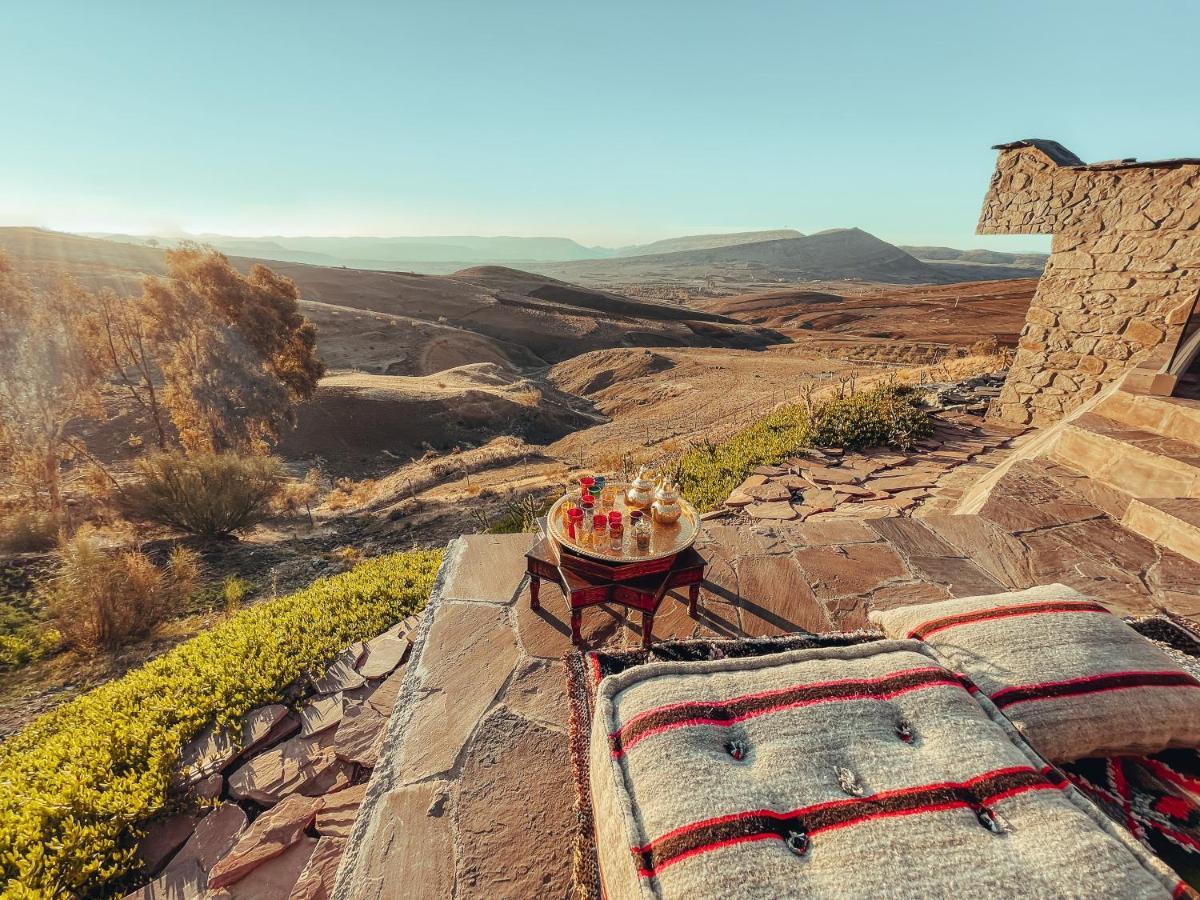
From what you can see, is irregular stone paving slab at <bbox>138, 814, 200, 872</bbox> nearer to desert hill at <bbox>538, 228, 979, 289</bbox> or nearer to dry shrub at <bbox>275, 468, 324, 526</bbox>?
dry shrub at <bbox>275, 468, 324, 526</bbox>

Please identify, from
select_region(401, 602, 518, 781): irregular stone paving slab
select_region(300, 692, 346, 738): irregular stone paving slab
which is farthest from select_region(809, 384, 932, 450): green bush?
select_region(300, 692, 346, 738): irregular stone paving slab

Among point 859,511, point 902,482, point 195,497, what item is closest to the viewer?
point 859,511

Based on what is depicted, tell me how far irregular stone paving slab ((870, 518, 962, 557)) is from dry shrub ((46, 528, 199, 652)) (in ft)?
23.4

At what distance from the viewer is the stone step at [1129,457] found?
3.68 metres

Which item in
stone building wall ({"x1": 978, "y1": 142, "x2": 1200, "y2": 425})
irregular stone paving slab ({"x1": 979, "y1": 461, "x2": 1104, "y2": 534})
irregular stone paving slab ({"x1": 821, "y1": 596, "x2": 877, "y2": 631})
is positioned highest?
stone building wall ({"x1": 978, "y1": 142, "x2": 1200, "y2": 425})

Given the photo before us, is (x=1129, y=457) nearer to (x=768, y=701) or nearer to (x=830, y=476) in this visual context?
(x=830, y=476)

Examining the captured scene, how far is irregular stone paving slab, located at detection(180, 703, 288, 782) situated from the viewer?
2666mm

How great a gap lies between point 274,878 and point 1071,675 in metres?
3.21

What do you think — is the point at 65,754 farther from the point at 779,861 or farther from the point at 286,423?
the point at 286,423

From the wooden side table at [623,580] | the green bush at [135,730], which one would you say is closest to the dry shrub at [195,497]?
the green bush at [135,730]

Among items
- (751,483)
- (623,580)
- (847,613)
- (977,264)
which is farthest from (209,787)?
(977,264)

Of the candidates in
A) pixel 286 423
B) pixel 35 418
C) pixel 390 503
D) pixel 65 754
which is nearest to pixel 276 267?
pixel 286 423

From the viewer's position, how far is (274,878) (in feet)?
7.06

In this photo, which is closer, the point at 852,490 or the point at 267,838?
the point at 267,838
